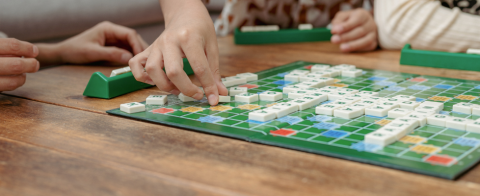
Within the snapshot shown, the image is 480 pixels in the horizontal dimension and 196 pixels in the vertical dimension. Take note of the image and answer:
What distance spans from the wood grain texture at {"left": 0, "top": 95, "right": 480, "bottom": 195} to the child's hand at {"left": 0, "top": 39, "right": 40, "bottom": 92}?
250 mm

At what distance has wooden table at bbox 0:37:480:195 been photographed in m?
0.60

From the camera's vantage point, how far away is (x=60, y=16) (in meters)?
2.19

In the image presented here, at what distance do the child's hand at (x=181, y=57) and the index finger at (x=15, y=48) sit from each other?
0.94 feet

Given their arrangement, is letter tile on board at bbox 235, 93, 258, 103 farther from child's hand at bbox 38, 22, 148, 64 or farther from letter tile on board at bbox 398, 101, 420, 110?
child's hand at bbox 38, 22, 148, 64

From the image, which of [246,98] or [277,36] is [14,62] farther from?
[277,36]

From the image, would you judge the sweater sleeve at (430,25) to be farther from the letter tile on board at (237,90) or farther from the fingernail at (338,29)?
the letter tile on board at (237,90)

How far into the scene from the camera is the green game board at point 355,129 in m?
0.68

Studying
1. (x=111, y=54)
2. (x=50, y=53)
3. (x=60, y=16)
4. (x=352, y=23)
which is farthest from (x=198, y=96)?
(x=60, y=16)

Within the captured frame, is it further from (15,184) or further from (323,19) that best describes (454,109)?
(323,19)

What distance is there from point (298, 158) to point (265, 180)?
0.10m

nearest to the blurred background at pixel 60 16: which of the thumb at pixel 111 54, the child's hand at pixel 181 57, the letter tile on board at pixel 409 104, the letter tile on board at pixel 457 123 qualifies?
the thumb at pixel 111 54

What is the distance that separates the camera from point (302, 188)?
60 cm

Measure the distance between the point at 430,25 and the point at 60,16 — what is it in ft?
5.55

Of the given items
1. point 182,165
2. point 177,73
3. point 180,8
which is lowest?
point 182,165
